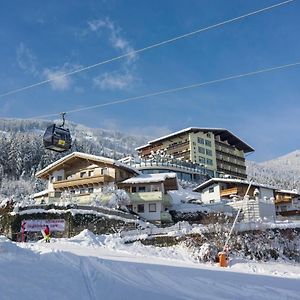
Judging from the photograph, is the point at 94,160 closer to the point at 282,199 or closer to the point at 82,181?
the point at 82,181

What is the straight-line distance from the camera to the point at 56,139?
19500mm

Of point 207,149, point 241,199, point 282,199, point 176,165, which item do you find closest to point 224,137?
point 207,149

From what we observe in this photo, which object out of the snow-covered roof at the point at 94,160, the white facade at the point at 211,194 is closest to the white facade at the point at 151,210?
the snow-covered roof at the point at 94,160

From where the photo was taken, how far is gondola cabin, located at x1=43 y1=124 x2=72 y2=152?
63.7ft

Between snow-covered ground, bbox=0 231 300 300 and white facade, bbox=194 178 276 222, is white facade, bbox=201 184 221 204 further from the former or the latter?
snow-covered ground, bbox=0 231 300 300

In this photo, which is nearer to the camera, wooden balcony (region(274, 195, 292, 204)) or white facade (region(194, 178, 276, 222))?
white facade (region(194, 178, 276, 222))

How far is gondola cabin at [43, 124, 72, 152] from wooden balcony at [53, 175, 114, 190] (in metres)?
24.7

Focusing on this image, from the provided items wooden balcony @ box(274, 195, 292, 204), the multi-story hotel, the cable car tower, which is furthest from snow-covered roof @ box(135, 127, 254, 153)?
the cable car tower

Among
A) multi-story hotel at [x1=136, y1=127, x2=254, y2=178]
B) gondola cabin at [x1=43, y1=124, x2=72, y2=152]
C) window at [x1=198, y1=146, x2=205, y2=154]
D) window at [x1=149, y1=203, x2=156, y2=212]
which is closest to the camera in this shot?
gondola cabin at [x1=43, y1=124, x2=72, y2=152]

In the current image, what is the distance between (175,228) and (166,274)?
64.0 feet

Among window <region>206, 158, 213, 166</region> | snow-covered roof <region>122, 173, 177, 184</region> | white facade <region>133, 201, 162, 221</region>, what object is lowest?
white facade <region>133, 201, 162, 221</region>

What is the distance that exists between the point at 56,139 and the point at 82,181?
26.9m

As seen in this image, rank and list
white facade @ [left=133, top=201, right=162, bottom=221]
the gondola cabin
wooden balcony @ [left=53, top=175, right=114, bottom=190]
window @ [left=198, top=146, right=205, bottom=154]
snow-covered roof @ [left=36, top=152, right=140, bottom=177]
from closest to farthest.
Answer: the gondola cabin → white facade @ [left=133, top=201, right=162, bottom=221] → wooden balcony @ [left=53, top=175, right=114, bottom=190] → snow-covered roof @ [left=36, top=152, right=140, bottom=177] → window @ [left=198, top=146, right=205, bottom=154]

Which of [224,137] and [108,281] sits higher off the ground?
[224,137]
